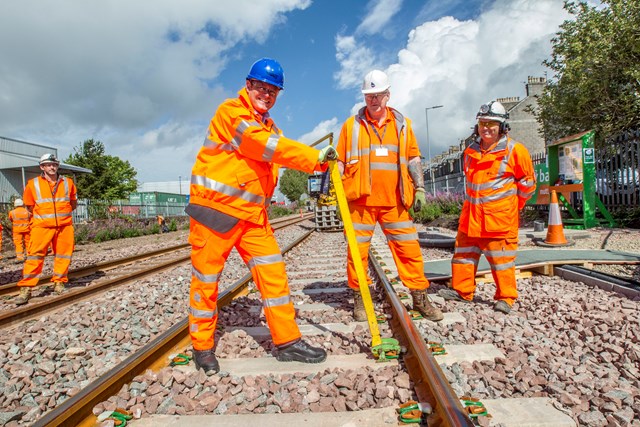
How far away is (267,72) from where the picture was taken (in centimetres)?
294

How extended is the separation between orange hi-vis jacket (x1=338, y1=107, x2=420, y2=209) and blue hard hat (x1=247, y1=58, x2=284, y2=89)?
1.11 m

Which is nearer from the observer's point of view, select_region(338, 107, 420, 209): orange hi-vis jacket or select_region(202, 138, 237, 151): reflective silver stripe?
select_region(202, 138, 237, 151): reflective silver stripe

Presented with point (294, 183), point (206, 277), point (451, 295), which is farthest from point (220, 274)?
point (294, 183)

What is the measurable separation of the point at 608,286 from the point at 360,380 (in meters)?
3.51

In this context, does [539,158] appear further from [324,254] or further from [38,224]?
[38,224]

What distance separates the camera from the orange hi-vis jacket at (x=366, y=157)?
3797 millimetres

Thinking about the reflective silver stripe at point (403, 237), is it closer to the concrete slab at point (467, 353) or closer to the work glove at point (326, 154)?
the concrete slab at point (467, 353)

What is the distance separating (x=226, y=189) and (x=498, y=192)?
268cm

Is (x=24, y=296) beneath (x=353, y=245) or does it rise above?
beneath

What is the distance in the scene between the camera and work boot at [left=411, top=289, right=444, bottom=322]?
3.71 meters

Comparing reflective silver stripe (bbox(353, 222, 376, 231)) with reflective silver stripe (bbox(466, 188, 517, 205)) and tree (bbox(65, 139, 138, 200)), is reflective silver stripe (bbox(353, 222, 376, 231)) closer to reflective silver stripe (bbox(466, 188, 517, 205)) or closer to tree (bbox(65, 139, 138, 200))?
reflective silver stripe (bbox(466, 188, 517, 205))

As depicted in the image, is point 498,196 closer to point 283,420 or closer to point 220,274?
point 220,274

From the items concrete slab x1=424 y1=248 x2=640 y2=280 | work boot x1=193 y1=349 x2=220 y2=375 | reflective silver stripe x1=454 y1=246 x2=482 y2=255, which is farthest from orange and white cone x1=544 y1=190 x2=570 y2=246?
work boot x1=193 y1=349 x2=220 y2=375

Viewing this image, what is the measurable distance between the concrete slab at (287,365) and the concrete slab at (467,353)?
33 centimetres
